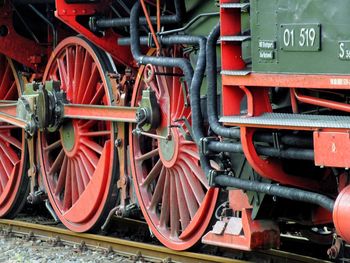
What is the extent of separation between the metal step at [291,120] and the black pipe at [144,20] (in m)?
1.49

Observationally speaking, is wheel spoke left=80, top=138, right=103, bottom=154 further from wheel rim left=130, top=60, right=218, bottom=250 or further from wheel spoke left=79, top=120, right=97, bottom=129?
wheel rim left=130, top=60, right=218, bottom=250

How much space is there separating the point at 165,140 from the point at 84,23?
1558 mm

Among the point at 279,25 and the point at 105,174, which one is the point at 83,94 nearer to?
the point at 105,174

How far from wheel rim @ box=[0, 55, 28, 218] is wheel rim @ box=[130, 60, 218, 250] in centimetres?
229

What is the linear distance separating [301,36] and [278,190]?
3.68 ft

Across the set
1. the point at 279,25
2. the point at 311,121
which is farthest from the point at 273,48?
the point at 311,121

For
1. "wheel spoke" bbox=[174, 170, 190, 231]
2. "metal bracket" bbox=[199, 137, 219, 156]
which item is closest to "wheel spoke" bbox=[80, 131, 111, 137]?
"wheel spoke" bbox=[174, 170, 190, 231]

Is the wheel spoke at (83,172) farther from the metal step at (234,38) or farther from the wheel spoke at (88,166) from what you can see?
the metal step at (234,38)

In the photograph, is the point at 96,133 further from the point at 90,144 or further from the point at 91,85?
the point at 91,85

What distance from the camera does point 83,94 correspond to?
10.3 metres

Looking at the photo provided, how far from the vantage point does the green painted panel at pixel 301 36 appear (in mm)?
6098

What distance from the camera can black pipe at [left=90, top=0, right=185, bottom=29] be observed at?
8156mm

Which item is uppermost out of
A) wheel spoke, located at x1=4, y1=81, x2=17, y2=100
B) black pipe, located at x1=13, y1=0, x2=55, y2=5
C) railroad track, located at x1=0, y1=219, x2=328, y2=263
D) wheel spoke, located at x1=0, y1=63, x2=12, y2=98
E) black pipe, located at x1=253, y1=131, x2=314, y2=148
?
black pipe, located at x1=13, y1=0, x2=55, y2=5

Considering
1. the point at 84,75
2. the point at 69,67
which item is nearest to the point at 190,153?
the point at 84,75
